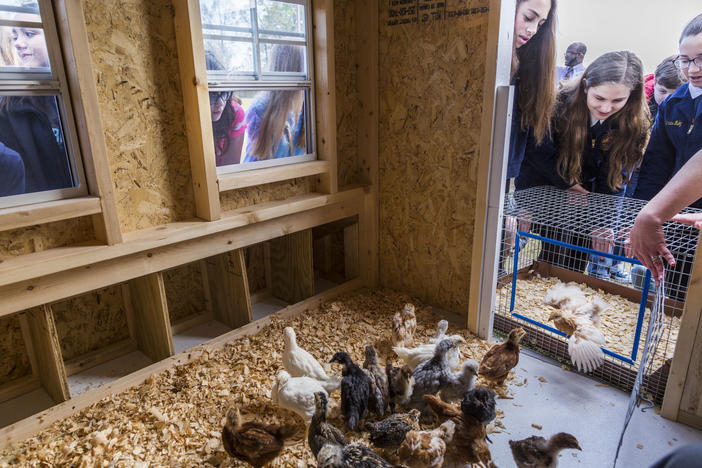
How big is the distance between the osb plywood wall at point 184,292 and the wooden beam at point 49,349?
92 centimetres

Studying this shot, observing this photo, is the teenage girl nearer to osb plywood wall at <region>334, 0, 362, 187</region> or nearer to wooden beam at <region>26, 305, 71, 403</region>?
osb plywood wall at <region>334, 0, 362, 187</region>

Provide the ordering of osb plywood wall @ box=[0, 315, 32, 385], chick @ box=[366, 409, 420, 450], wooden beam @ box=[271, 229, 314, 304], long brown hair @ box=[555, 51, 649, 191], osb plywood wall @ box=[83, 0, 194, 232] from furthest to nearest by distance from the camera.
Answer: long brown hair @ box=[555, 51, 649, 191] < wooden beam @ box=[271, 229, 314, 304] < osb plywood wall @ box=[0, 315, 32, 385] < osb plywood wall @ box=[83, 0, 194, 232] < chick @ box=[366, 409, 420, 450]

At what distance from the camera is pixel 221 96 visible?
9.56 feet

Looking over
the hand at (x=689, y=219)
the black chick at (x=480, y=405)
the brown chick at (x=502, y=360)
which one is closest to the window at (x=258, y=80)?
the brown chick at (x=502, y=360)

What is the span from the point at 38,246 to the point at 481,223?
9.05ft

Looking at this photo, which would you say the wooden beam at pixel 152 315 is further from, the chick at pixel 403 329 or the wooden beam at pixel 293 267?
the chick at pixel 403 329

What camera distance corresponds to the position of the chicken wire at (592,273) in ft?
8.96

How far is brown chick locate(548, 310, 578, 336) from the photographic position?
2861mm

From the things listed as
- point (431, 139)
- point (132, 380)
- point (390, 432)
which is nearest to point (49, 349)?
point (132, 380)

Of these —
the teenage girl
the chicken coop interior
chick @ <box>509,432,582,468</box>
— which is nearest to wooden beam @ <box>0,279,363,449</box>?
the chicken coop interior

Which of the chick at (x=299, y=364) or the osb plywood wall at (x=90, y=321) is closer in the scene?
the chick at (x=299, y=364)

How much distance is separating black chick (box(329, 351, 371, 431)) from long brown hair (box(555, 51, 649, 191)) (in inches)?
119

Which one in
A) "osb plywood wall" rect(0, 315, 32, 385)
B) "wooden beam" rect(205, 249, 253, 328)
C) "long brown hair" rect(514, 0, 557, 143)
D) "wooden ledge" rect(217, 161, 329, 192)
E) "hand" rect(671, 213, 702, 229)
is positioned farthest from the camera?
"long brown hair" rect(514, 0, 557, 143)

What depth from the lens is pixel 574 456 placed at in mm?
2193
